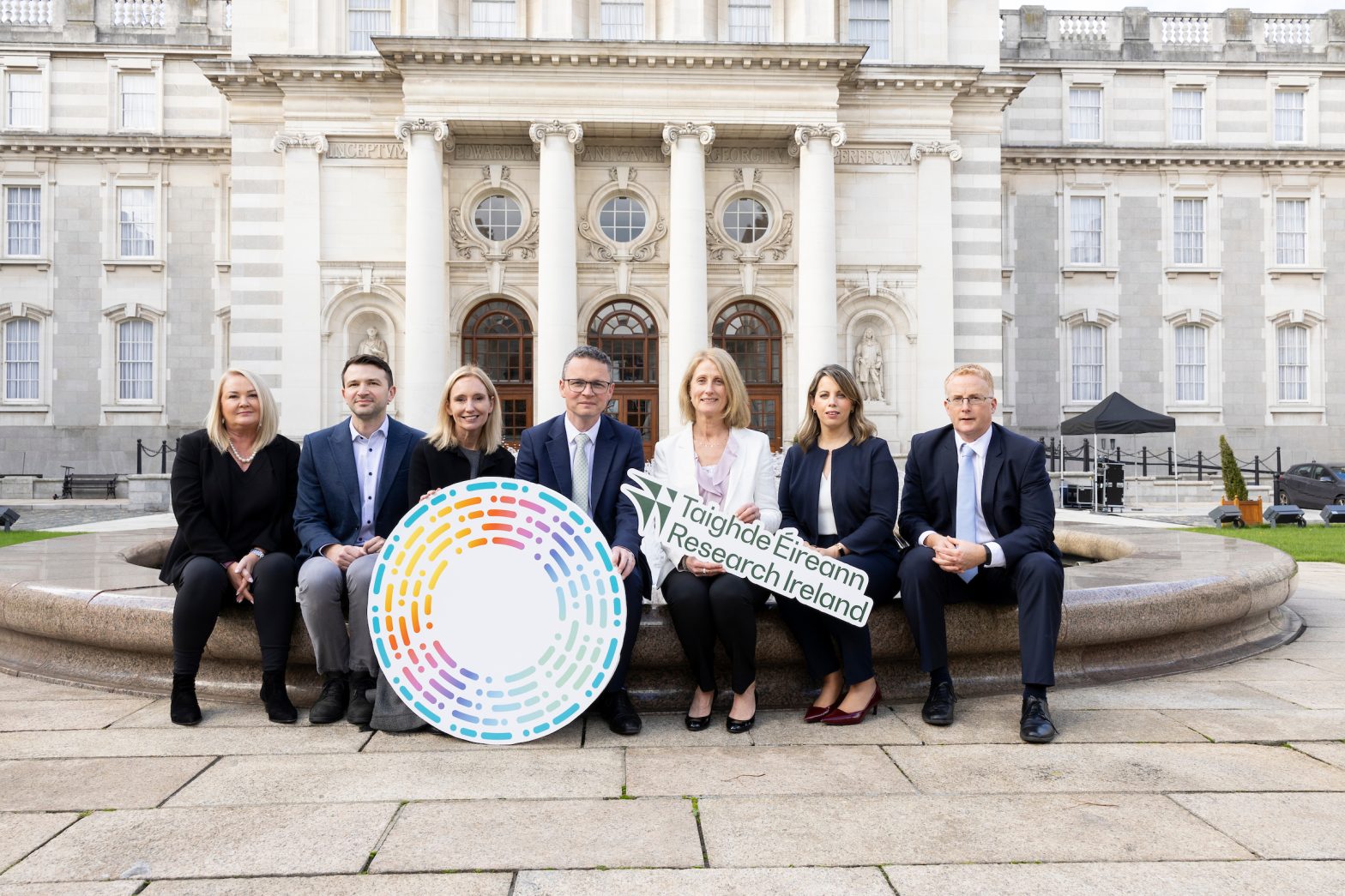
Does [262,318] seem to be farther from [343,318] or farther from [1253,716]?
[1253,716]

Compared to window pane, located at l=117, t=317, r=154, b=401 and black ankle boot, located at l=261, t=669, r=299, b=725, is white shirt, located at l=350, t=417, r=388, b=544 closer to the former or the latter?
black ankle boot, located at l=261, t=669, r=299, b=725

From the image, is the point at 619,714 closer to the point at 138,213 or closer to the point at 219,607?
the point at 219,607

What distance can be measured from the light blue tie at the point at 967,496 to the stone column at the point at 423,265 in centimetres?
2100

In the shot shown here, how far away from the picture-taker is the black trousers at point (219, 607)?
5.20 metres

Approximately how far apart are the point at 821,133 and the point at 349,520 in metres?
22.7

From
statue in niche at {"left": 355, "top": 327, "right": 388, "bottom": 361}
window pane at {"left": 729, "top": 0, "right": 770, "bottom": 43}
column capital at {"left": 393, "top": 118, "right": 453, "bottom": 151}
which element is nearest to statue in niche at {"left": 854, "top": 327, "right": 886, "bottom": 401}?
window pane at {"left": 729, "top": 0, "right": 770, "bottom": 43}

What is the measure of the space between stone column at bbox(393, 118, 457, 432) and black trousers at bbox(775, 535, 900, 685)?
2101 centimetres

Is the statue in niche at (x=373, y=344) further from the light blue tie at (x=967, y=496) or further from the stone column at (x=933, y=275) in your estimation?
the light blue tie at (x=967, y=496)

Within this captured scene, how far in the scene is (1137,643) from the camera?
20.2 ft

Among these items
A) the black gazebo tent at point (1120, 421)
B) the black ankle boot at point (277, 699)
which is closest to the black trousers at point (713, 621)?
the black ankle boot at point (277, 699)

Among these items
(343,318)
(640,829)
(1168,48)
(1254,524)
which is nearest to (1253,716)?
(640,829)

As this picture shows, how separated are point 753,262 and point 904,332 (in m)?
4.88

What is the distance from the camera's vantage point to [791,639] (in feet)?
17.6

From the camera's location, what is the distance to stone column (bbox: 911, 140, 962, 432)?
88.4 ft
